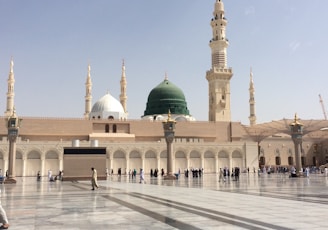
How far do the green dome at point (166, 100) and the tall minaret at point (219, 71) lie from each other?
26.5ft

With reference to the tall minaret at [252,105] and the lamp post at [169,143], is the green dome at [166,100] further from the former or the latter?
the lamp post at [169,143]

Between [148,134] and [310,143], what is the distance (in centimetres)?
2606

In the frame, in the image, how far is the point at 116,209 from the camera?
8.87m

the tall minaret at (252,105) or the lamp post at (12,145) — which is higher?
the tall minaret at (252,105)

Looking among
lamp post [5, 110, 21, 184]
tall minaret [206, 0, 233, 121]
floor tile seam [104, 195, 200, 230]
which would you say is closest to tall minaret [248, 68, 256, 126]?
tall minaret [206, 0, 233, 121]

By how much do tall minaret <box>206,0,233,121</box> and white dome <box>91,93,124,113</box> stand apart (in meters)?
13.8

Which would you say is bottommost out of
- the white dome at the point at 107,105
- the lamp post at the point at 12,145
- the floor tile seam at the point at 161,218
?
the floor tile seam at the point at 161,218

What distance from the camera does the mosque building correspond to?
42.1 m

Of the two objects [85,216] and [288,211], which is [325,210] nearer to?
[288,211]

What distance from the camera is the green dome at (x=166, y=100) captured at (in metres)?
60.7

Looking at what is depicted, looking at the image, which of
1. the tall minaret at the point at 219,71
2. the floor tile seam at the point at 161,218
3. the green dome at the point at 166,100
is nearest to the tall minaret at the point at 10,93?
the green dome at the point at 166,100

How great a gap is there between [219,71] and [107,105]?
1680 centimetres

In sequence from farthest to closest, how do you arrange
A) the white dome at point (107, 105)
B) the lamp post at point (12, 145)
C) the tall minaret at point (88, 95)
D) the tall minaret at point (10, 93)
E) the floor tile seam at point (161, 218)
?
the tall minaret at point (88, 95) → the white dome at point (107, 105) → the tall minaret at point (10, 93) → the lamp post at point (12, 145) → the floor tile seam at point (161, 218)

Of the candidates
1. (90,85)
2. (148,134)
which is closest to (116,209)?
(148,134)
